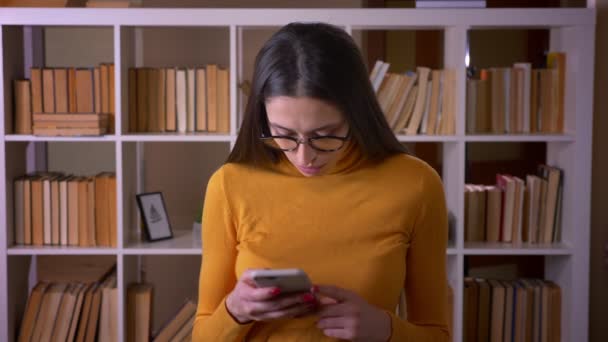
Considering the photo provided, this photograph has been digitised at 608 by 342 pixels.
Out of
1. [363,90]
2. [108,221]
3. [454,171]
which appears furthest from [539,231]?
[363,90]

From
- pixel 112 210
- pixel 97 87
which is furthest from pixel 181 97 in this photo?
pixel 112 210

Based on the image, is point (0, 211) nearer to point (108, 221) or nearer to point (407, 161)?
point (108, 221)

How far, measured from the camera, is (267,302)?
1.46 metres

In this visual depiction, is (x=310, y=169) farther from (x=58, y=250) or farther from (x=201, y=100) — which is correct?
(x=58, y=250)

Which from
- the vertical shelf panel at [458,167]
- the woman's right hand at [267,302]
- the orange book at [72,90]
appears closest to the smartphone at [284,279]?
the woman's right hand at [267,302]

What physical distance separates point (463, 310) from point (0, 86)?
216 cm

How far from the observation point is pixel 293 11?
10.3 ft

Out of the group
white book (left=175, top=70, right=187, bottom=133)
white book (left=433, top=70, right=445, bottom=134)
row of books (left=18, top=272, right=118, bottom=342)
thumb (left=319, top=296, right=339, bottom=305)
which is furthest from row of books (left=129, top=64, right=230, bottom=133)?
thumb (left=319, top=296, right=339, bottom=305)

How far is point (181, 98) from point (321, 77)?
6.41ft

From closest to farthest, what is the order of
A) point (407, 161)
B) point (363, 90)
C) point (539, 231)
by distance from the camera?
point (363, 90) < point (407, 161) < point (539, 231)

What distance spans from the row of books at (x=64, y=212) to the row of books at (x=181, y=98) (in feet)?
1.10

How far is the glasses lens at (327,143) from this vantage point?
4.98 ft

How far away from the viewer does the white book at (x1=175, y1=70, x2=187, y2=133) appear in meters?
3.34

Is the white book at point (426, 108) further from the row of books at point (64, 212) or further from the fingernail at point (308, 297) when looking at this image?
the fingernail at point (308, 297)
